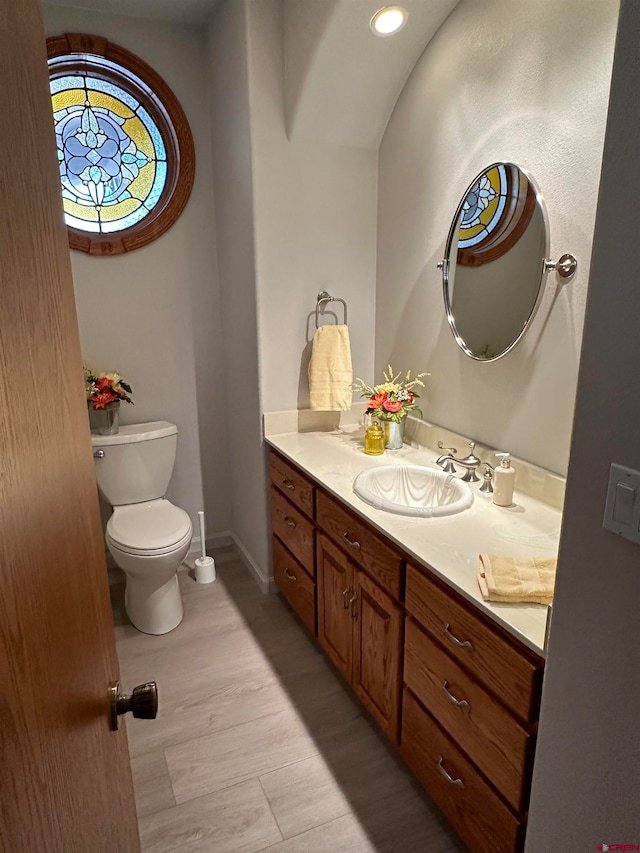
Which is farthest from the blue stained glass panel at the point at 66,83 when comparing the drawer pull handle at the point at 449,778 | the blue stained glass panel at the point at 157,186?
the drawer pull handle at the point at 449,778

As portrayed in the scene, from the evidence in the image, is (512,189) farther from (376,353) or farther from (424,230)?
(376,353)

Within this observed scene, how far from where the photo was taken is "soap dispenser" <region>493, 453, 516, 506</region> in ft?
5.50

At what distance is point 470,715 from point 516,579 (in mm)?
356

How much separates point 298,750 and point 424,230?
6.42 feet

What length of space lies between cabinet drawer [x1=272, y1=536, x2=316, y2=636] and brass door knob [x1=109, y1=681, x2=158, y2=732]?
1.38m

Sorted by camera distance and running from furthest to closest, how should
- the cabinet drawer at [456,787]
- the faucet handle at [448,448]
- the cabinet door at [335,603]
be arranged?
the faucet handle at [448,448] < the cabinet door at [335,603] < the cabinet drawer at [456,787]

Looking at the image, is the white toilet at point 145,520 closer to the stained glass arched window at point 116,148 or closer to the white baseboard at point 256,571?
the white baseboard at point 256,571

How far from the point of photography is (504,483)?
1.68 m

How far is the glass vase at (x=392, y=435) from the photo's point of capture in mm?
2248

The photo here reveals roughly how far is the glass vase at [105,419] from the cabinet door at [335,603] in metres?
1.18

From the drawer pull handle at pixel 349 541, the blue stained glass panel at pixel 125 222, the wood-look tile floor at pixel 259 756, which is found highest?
the blue stained glass panel at pixel 125 222

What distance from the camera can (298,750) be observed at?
70.8 inches

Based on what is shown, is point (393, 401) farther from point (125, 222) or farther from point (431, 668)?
point (125, 222)

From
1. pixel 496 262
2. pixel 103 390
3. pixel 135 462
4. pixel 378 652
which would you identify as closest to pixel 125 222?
pixel 103 390
